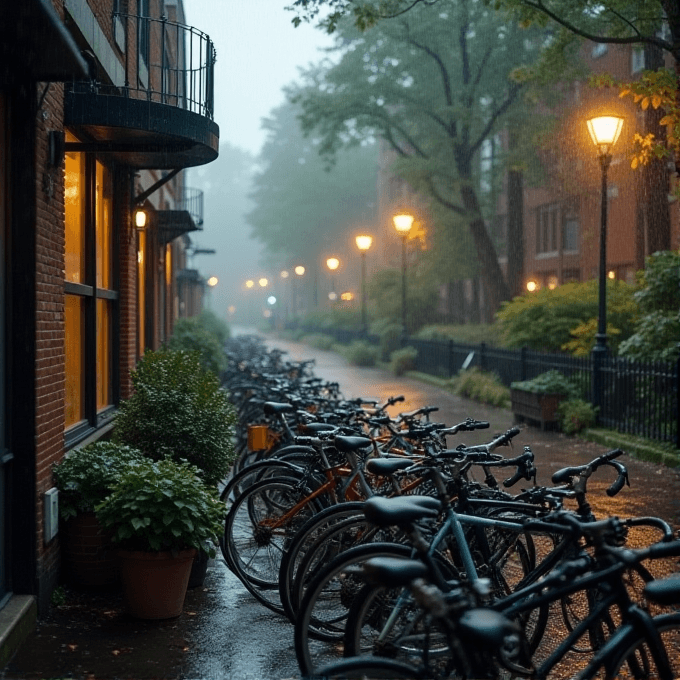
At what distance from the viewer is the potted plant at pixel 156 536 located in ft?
19.5

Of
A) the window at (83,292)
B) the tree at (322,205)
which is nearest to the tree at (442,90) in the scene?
the window at (83,292)

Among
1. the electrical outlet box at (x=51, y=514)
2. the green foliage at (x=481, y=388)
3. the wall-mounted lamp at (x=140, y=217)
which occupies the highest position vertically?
the wall-mounted lamp at (x=140, y=217)

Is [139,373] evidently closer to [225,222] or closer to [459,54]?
[459,54]

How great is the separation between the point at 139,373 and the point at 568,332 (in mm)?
12952

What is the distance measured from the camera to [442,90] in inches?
1302

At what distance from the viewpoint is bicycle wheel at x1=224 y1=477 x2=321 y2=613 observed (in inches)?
255

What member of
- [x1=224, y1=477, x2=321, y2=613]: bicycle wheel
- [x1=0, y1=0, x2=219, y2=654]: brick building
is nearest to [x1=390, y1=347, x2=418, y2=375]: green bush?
[x1=0, y1=0, x2=219, y2=654]: brick building

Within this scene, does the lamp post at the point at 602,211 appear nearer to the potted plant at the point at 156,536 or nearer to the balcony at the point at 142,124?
the balcony at the point at 142,124

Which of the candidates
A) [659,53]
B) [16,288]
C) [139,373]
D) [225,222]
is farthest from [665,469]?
[225,222]

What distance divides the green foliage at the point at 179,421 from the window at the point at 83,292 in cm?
52

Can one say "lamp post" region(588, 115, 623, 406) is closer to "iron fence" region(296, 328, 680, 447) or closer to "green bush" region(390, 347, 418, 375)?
"iron fence" region(296, 328, 680, 447)

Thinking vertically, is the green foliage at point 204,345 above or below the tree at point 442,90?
below

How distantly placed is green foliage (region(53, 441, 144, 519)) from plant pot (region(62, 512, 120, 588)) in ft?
0.30

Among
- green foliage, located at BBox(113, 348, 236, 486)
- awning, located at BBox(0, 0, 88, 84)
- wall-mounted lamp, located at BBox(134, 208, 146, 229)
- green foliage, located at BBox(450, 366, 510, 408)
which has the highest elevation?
awning, located at BBox(0, 0, 88, 84)
